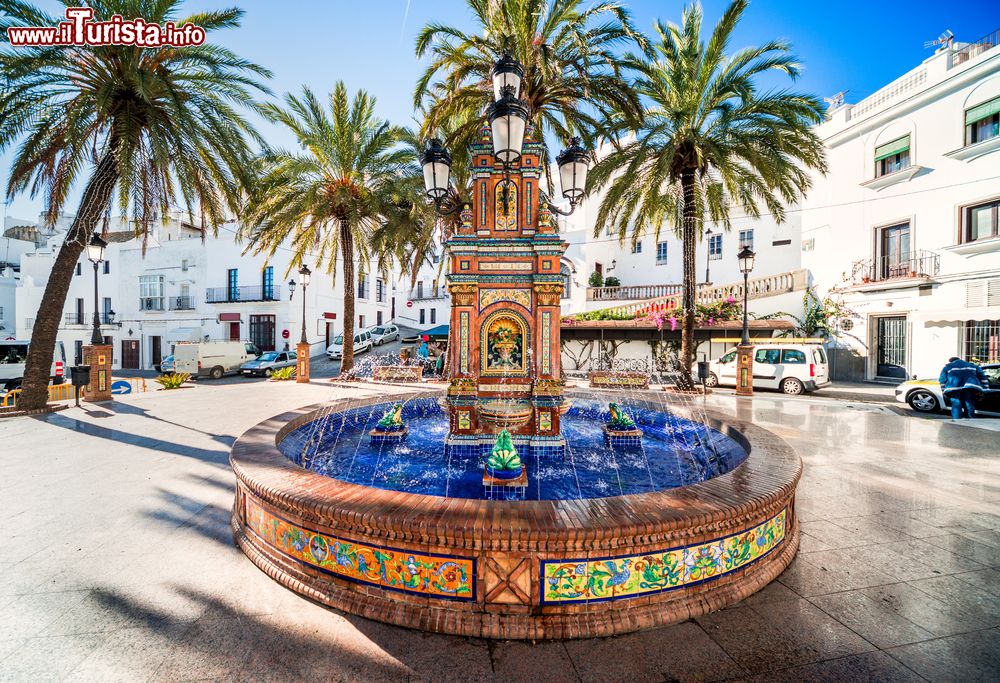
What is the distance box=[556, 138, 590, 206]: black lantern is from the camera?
22.8 feet

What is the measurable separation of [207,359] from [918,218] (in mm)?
33145

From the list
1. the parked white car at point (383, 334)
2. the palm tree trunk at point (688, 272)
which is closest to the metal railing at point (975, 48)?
the palm tree trunk at point (688, 272)

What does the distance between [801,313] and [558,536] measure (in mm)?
23099

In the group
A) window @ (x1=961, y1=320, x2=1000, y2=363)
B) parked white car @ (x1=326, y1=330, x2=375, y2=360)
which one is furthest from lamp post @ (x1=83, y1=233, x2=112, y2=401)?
window @ (x1=961, y1=320, x2=1000, y2=363)

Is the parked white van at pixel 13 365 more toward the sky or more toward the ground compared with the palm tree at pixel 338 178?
more toward the ground

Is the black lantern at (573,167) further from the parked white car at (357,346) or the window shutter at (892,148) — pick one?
the parked white car at (357,346)

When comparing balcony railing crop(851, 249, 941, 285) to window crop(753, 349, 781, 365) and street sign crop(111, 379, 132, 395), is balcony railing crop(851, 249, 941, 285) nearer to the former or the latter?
window crop(753, 349, 781, 365)

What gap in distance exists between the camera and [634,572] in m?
3.09

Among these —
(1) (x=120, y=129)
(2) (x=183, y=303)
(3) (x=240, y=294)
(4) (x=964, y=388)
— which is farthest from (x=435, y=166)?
(2) (x=183, y=303)

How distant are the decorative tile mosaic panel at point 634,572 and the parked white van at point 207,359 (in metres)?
24.4

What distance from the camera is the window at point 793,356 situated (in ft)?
51.2
